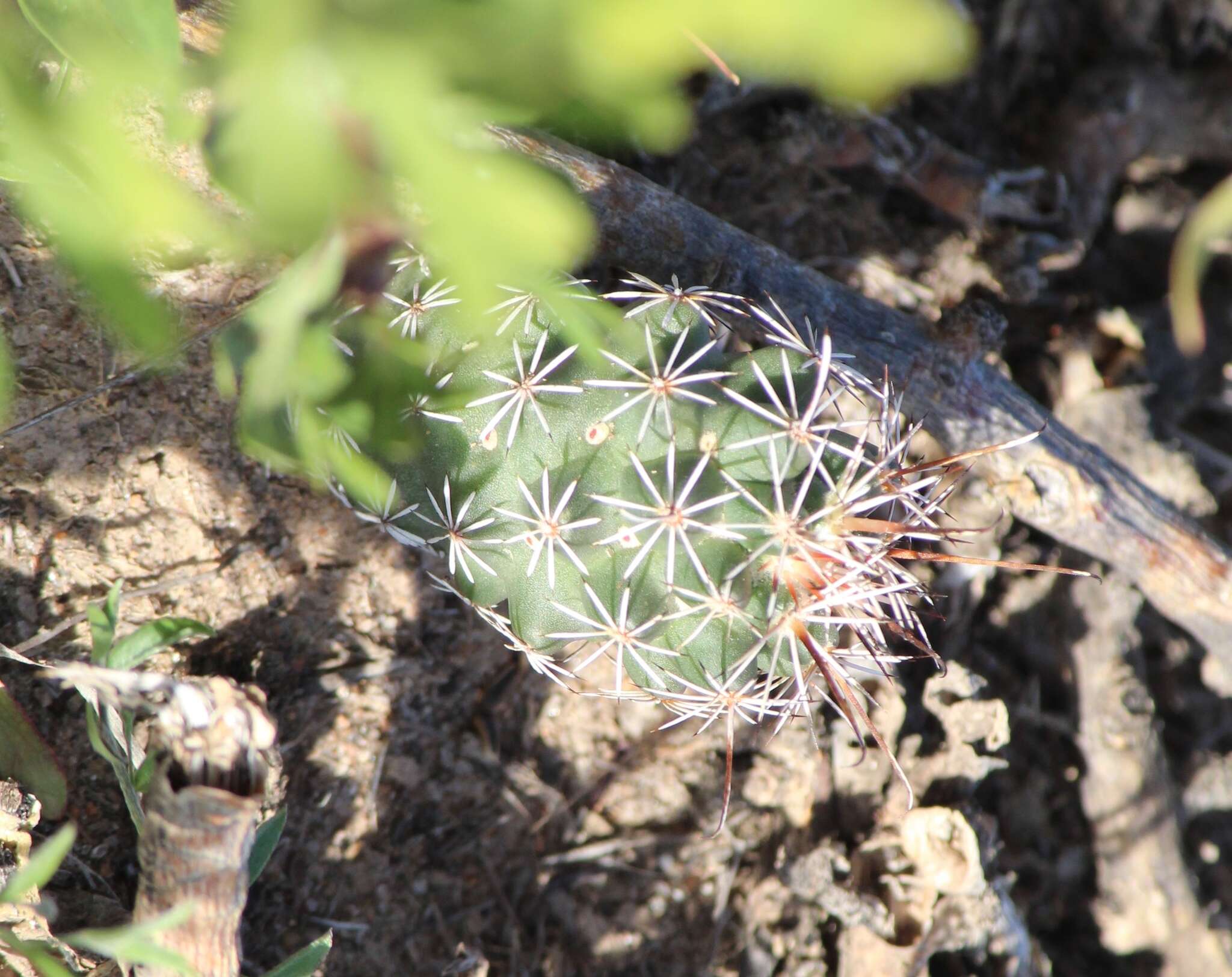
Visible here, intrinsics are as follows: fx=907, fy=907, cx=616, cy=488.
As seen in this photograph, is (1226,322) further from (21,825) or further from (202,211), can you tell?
(21,825)

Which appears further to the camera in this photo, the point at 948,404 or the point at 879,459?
the point at 948,404

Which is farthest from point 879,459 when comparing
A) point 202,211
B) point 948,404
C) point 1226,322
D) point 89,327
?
point 1226,322

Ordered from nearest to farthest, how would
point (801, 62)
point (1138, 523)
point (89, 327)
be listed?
point (801, 62)
point (89, 327)
point (1138, 523)

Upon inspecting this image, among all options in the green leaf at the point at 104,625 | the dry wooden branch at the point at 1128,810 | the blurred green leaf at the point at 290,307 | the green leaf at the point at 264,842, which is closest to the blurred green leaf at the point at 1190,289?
the dry wooden branch at the point at 1128,810

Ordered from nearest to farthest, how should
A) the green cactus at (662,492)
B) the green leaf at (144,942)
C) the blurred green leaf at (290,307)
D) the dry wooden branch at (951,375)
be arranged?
the blurred green leaf at (290,307), the green leaf at (144,942), the green cactus at (662,492), the dry wooden branch at (951,375)

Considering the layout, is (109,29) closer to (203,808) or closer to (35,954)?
(203,808)

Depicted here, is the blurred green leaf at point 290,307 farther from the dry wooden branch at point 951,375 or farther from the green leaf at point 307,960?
the green leaf at point 307,960
